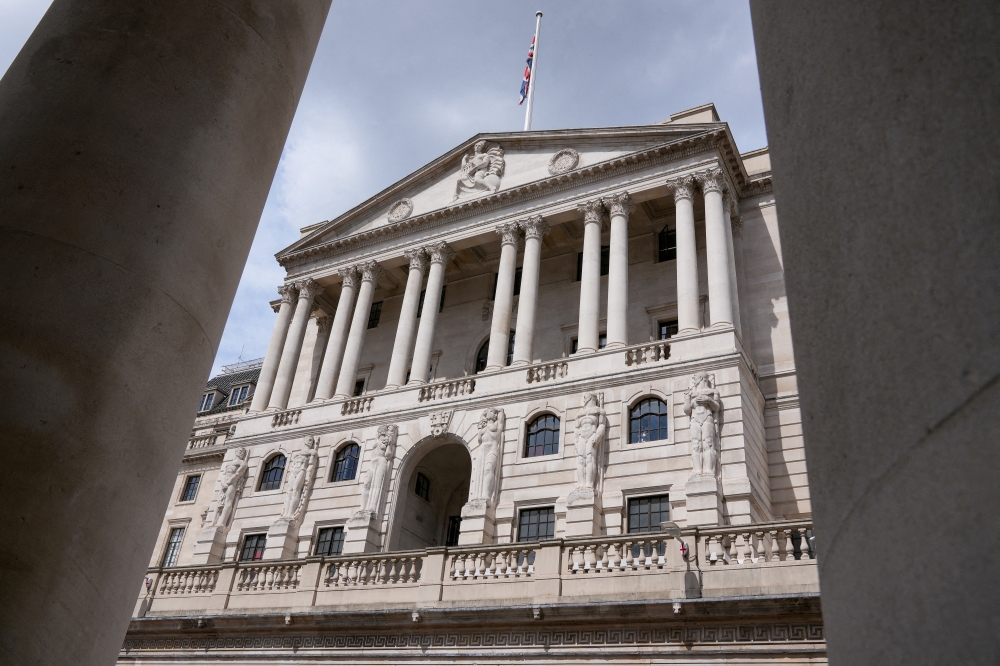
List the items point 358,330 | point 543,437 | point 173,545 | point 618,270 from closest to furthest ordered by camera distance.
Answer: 1. point 543,437
2. point 618,270
3. point 358,330
4. point 173,545

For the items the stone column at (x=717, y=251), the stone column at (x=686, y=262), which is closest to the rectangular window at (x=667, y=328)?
the stone column at (x=686, y=262)

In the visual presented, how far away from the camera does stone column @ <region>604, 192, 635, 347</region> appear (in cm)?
3369

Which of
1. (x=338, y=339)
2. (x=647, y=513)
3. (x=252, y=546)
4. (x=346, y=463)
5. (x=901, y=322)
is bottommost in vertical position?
(x=901, y=322)

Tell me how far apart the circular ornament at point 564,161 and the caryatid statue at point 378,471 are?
47.4 ft

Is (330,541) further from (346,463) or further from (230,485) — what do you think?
(230,485)

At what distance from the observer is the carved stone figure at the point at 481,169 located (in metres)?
41.6

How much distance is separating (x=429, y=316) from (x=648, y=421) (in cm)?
1347

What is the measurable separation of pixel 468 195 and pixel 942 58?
40.2 meters

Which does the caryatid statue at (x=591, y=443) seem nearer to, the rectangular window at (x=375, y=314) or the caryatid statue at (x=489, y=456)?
the caryatid statue at (x=489, y=456)

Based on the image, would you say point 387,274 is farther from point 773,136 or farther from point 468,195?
point 773,136

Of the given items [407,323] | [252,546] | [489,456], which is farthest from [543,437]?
[252,546]

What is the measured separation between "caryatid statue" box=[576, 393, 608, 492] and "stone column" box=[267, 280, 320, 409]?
1774 cm

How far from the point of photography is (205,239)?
16.8 feet

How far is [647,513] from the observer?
2845 cm
